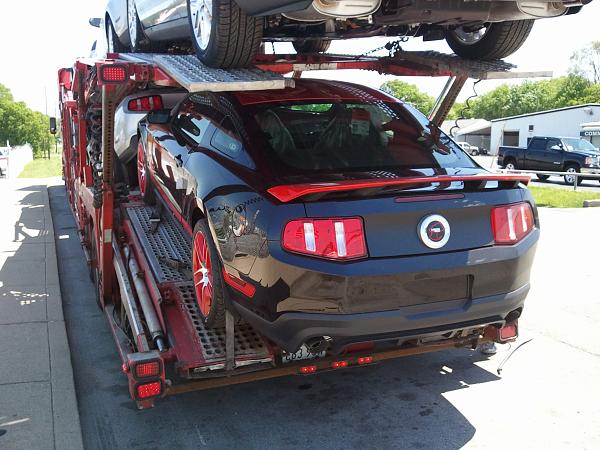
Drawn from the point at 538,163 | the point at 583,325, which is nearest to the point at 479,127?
the point at 538,163

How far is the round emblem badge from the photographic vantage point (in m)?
3.11

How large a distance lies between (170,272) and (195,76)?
144cm

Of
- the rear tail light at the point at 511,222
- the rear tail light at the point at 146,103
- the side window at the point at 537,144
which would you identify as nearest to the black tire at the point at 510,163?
the side window at the point at 537,144

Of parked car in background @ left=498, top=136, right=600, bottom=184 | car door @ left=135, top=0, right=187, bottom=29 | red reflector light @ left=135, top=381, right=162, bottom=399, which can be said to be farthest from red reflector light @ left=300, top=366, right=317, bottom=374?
parked car in background @ left=498, top=136, right=600, bottom=184

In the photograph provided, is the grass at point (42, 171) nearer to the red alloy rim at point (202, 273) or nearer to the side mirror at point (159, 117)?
the side mirror at point (159, 117)

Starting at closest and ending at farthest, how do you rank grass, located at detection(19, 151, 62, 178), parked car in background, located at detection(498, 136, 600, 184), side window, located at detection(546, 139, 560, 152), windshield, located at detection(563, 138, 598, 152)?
parked car in background, located at detection(498, 136, 600, 184)
windshield, located at detection(563, 138, 598, 152)
side window, located at detection(546, 139, 560, 152)
grass, located at detection(19, 151, 62, 178)

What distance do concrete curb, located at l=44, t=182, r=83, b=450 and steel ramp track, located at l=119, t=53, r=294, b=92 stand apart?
6.85ft

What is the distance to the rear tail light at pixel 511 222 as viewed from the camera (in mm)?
3307

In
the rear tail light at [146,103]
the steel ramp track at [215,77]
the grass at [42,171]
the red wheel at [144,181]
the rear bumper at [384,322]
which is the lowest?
the grass at [42,171]

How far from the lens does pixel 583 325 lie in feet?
18.4

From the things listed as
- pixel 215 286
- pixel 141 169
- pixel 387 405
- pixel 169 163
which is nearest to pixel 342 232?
pixel 215 286

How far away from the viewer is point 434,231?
3131 mm

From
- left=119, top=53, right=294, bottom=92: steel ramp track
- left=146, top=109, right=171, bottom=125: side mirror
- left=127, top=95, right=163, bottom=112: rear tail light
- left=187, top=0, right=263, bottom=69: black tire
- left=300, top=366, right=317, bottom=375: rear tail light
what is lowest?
Result: left=300, top=366, right=317, bottom=375: rear tail light

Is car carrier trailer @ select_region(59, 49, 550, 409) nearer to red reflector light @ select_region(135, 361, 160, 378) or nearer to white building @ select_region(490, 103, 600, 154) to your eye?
red reflector light @ select_region(135, 361, 160, 378)
